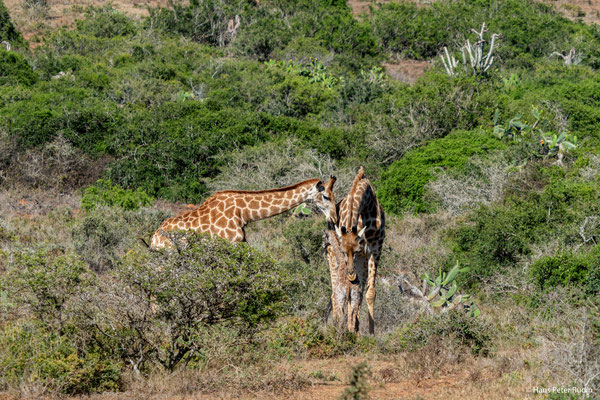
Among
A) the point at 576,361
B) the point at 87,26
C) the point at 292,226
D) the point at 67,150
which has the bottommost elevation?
the point at 87,26

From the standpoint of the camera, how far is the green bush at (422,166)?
1692 cm

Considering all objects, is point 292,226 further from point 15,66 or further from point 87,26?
point 87,26

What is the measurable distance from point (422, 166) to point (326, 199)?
26.3 ft

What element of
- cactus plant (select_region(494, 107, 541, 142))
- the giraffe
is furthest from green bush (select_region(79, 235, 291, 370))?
cactus plant (select_region(494, 107, 541, 142))

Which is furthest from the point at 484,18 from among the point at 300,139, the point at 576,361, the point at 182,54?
the point at 576,361

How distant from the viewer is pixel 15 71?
25766 mm

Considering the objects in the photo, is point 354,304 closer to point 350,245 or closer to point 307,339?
point 350,245

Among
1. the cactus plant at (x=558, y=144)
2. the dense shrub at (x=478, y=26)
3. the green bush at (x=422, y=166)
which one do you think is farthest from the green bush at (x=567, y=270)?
the dense shrub at (x=478, y=26)

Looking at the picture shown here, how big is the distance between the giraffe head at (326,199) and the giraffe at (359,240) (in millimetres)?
120

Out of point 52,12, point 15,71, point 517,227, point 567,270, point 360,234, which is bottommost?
point 52,12

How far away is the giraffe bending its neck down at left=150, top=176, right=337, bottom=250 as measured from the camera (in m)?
10.2

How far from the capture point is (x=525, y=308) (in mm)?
10398

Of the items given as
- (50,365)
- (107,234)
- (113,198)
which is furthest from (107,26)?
(50,365)

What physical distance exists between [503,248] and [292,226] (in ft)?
11.9
